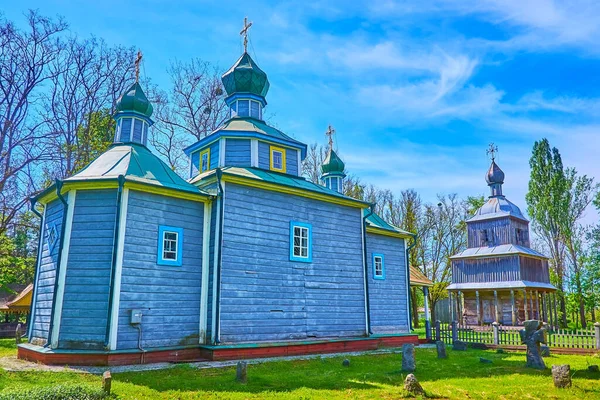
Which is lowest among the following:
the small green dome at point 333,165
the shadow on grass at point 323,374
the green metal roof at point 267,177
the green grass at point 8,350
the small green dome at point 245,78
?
the green grass at point 8,350

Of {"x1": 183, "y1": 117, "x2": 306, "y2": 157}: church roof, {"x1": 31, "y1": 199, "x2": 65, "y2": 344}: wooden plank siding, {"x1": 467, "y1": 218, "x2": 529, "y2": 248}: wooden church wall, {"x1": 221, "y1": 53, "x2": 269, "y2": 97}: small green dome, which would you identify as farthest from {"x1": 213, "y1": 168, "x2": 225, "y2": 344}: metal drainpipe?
{"x1": 467, "y1": 218, "x2": 529, "y2": 248}: wooden church wall

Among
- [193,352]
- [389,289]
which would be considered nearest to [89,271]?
[193,352]

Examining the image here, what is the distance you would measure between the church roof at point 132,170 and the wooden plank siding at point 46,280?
1.31m

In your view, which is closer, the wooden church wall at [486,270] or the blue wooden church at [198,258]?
the blue wooden church at [198,258]

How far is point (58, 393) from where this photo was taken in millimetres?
6418

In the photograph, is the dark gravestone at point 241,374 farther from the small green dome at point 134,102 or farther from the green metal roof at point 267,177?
the small green dome at point 134,102

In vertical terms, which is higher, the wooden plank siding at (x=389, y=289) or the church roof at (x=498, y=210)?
the church roof at (x=498, y=210)

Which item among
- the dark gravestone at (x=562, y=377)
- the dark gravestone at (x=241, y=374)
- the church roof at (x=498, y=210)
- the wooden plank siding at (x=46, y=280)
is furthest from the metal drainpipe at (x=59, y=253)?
the church roof at (x=498, y=210)

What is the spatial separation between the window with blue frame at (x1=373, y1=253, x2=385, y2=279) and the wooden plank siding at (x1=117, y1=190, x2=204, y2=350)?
8275mm

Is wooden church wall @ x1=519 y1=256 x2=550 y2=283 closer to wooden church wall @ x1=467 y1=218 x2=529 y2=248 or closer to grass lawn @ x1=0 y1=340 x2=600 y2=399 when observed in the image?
wooden church wall @ x1=467 y1=218 x2=529 y2=248

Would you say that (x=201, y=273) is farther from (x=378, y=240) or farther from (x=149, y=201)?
(x=378, y=240)

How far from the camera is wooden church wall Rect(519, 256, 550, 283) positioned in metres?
28.9

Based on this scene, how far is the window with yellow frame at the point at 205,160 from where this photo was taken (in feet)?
53.8

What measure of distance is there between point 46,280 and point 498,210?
92.9 feet
